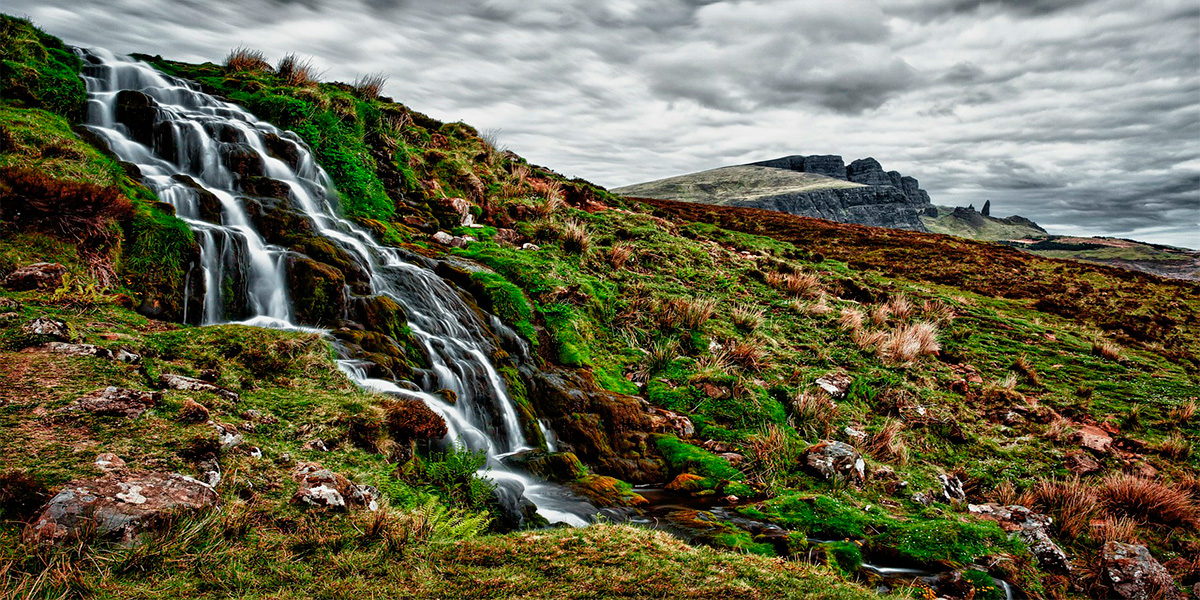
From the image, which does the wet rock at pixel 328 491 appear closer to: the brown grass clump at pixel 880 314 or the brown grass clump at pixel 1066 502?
the brown grass clump at pixel 1066 502

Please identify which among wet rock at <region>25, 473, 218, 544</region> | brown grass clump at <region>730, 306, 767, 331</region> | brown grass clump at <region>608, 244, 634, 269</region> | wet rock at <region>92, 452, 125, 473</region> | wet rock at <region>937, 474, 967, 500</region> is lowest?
wet rock at <region>937, 474, 967, 500</region>

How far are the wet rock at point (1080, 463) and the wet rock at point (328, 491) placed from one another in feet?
35.0

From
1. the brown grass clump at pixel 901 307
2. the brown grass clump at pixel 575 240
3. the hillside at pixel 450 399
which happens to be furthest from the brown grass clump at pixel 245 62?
the brown grass clump at pixel 901 307

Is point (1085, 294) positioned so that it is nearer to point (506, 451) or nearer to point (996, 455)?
point (996, 455)

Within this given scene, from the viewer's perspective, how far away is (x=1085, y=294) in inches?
925

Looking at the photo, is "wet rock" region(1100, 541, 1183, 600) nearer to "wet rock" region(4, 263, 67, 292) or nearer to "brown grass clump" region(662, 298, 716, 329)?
"brown grass clump" region(662, 298, 716, 329)

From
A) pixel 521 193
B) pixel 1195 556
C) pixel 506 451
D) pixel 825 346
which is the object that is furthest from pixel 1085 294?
pixel 506 451

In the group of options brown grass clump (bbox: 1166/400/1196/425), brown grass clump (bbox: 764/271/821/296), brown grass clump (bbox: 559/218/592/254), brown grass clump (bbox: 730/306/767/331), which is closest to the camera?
brown grass clump (bbox: 1166/400/1196/425)

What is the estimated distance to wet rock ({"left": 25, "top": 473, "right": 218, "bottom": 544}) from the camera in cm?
349

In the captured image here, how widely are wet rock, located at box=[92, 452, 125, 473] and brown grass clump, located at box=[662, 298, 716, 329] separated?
10143 millimetres

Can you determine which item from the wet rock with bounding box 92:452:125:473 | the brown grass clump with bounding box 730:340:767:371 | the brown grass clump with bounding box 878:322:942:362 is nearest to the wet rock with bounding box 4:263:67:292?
the wet rock with bounding box 92:452:125:473

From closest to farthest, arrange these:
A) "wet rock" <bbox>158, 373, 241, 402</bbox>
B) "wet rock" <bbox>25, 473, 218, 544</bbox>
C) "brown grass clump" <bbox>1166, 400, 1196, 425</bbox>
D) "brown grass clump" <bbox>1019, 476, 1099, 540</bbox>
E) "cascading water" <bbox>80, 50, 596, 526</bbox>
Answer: "wet rock" <bbox>25, 473, 218, 544</bbox> < "wet rock" <bbox>158, 373, 241, 402</bbox> < "brown grass clump" <bbox>1019, 476, 1099, 540</bbox> < "cascading water" <bbox>80, 50, 596, 526</bbox> < "brown grass clump" <bbox>1166, 400, 1196, 425</bbox>

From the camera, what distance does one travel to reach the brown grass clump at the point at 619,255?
51.2ft

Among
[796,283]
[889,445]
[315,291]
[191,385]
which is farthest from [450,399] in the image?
[796,283]
